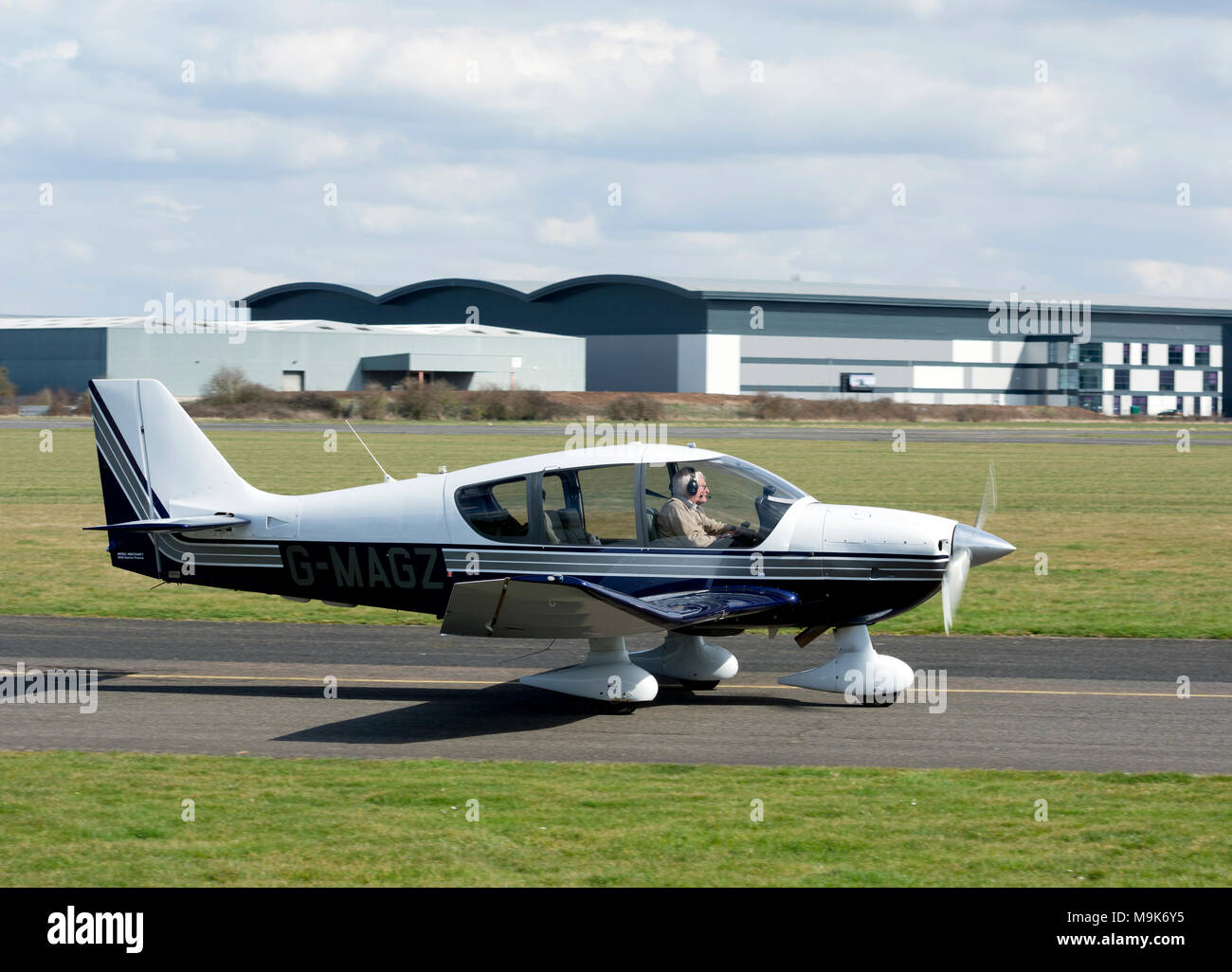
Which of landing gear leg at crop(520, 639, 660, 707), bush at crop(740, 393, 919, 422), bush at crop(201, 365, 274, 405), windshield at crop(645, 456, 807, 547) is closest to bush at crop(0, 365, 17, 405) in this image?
bush at crop(201, 365, 274, 405)

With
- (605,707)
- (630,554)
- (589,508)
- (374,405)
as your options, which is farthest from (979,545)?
(374,405)

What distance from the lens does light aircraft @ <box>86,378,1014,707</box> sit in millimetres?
11094

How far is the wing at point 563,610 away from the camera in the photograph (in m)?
9.95

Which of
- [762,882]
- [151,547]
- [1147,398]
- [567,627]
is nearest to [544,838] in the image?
[762,882]

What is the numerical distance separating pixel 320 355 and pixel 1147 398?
68070mm

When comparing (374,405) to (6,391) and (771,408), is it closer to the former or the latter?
(771,408)

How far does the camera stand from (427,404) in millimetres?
81688

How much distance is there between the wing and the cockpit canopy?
0.60m

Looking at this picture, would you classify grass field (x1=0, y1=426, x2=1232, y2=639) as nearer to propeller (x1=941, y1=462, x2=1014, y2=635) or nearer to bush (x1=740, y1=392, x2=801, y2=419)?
propeller (x1=941, y1=462, x2=1014, y2=635)

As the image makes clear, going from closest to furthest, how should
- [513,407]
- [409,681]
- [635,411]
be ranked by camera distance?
1. [409,681]
2. [635,411]
3. [513,407]

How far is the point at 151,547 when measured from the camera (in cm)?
1242

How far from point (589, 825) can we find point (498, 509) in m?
4.29

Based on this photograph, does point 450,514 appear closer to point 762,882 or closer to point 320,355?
point 762,882

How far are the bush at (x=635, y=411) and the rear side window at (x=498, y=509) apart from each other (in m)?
66.3
